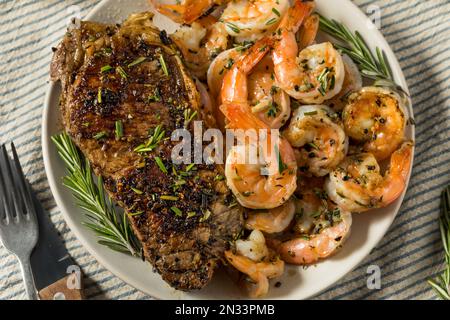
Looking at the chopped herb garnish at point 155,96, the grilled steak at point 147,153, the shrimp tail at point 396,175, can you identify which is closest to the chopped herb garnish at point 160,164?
the grilled steak at point 147,153

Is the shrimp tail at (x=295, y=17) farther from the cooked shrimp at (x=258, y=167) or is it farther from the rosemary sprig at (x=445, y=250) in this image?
the rosemary sprig at (x=445, y=250)

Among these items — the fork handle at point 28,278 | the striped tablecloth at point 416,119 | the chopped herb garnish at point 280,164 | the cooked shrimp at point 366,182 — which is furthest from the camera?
the striped tablecloth at point 416,119

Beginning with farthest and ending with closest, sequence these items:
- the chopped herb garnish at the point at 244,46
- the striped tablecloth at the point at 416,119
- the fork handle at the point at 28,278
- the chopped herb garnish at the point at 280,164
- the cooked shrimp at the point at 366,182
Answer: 1. the striped tablecloth at the point at 416,119
2. the fork handle at the point at 28,278
3. the chopped herb garnish at the point at 244,46
4. the cooked shrimp at the point at 366,182
5. the chopped herb garnish at the point at 280,164

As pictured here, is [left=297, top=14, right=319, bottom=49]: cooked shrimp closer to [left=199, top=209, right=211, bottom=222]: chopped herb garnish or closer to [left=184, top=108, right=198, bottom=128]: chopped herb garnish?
[left=184, top=108, right=198, bottom=128]: chopped herb garnish

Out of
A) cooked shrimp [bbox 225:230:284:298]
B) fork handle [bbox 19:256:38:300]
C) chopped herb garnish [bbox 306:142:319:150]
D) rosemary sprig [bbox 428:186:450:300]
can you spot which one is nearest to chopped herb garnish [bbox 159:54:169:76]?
chopped herb garnish [bbox 306:142:319:150]

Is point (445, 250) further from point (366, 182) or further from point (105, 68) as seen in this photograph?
point (105, 68)
